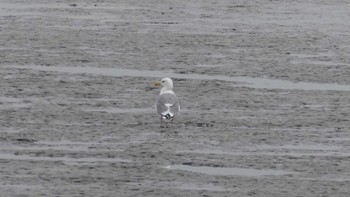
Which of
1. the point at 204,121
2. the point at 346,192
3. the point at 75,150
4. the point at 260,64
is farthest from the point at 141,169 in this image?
the point at 260,64

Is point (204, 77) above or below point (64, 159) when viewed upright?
above

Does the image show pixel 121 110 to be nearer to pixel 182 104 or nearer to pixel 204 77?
pixel 182 104

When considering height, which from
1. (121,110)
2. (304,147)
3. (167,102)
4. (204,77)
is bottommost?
(304,147)

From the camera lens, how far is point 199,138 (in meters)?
18.4

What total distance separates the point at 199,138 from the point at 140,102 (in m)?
3.46

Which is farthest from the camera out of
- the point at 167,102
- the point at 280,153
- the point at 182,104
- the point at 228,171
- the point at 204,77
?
the point at 204,77

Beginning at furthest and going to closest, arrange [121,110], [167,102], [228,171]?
[121,110]
[167,102]
[228,171]

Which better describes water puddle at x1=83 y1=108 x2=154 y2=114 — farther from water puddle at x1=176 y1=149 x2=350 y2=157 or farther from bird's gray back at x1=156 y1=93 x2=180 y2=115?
water puddle at x1=176 y1=149 x2=350 y2=157

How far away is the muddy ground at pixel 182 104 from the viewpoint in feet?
51.0

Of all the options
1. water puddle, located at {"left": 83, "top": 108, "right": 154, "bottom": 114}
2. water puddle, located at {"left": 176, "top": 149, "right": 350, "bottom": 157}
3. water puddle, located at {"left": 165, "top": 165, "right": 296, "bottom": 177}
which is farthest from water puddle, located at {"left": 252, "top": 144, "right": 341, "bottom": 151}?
water puddle, located at {"left": 83, "top": 108, "right": 154, "bottom": 114}

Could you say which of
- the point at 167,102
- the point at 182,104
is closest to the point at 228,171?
the point at 167,102

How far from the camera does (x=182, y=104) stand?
21.7m

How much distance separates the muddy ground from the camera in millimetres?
15555

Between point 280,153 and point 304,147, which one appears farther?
point 304,147
